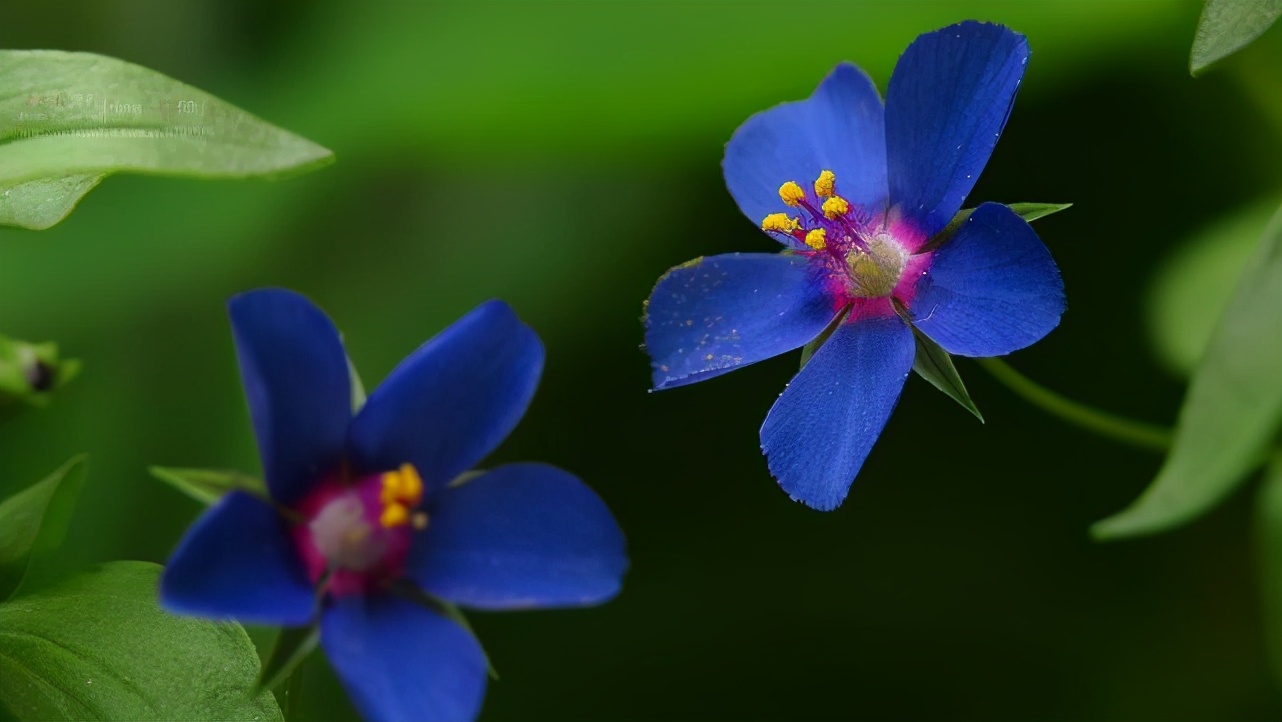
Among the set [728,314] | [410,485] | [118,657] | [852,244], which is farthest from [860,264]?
[118,657]

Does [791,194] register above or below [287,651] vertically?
above

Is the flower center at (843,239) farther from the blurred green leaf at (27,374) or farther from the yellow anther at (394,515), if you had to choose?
A: the blurred green leaf at (27,374)

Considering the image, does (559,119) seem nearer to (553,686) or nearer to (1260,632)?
(553,686)

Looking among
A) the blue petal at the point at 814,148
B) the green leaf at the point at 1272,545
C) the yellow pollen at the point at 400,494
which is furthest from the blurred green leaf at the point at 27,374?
the green leaf at the point at 1272,545

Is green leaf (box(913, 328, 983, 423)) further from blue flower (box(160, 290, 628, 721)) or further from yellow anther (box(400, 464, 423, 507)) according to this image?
yellow anther (box(400, 464, 423, 507))

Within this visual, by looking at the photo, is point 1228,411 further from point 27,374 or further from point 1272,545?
point 27,374

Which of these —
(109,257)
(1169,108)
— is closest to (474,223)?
(109,257)

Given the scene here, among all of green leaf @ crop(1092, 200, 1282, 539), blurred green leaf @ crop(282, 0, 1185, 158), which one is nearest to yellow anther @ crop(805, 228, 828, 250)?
green leaf @ crop(1092, 200, 1282, 539)
